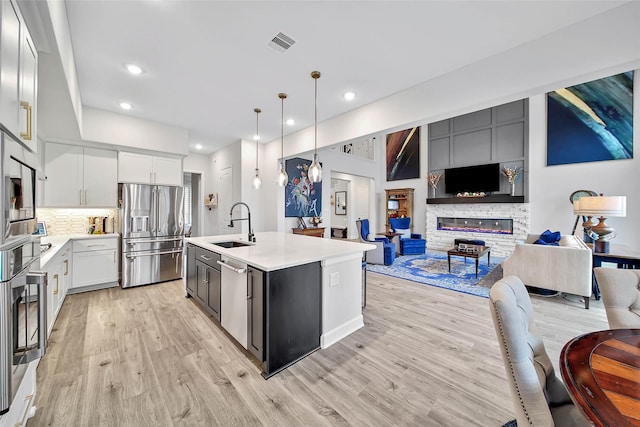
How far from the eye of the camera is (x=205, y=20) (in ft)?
6.75

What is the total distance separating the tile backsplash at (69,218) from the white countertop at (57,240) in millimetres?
172

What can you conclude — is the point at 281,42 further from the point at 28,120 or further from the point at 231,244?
the point at 231,244

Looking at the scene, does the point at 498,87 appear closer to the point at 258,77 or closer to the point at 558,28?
the point at 558,28

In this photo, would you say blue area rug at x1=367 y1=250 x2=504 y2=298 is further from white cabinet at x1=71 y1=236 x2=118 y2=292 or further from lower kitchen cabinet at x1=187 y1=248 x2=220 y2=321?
white cabinet at x1=71 y1=236 x2=118 y2=292

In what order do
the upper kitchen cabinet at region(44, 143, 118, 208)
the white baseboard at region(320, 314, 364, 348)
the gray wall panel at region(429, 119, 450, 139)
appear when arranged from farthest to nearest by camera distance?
the gray wall panel at region(429, 119, 450, 139)
the upper kitchen cabinet at region(44, 143, 118, 208)
the white baseboard at region(320, 314, 364, 348)

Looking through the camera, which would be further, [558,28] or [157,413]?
[558,28]

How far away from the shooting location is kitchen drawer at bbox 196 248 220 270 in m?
2.57

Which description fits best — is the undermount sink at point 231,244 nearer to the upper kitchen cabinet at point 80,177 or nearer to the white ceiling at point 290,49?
the white ceiling at point 290,49

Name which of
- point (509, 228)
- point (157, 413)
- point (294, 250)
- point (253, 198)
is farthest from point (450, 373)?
point (509, 228)

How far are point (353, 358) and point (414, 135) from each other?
7665mm

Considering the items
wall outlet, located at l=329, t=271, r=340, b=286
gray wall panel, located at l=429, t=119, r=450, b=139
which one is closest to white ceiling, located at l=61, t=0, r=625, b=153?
wall outlet, located at l=329, t=271, r=340, b=286

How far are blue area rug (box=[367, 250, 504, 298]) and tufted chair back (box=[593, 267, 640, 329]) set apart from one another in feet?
7.23

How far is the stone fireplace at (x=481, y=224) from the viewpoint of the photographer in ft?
20.4

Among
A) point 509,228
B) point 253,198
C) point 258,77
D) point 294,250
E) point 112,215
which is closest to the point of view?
point 294,250
